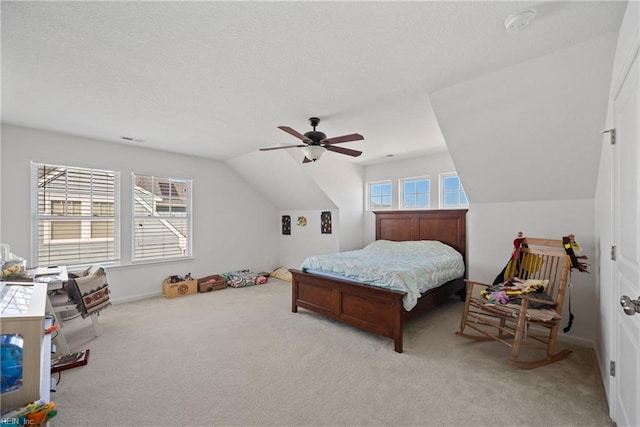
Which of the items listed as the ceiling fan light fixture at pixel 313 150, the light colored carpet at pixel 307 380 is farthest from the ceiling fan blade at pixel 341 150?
the light colored carpet at pixel 307 380

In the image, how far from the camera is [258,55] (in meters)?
2.02

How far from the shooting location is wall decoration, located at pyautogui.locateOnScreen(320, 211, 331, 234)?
5691 millimetres

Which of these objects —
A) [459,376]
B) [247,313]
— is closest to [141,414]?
[247,313]

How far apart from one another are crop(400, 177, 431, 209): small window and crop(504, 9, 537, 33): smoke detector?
3547 mm

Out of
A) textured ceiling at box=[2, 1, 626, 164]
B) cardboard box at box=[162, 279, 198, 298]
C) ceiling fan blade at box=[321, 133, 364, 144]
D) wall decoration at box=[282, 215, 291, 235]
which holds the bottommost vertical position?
cardboard box at box=[162, 279, 198, 298]

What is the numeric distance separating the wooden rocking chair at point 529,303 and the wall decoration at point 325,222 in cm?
310

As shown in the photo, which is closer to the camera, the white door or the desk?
the white door

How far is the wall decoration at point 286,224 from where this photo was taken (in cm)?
646

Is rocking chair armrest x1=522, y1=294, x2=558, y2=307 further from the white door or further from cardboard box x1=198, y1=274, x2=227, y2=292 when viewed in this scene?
cardboard box x1=198, y1=274, x2=227, y2=292

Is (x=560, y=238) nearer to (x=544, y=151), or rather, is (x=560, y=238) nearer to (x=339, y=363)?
(x=544, y=151)

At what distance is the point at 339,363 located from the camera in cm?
252

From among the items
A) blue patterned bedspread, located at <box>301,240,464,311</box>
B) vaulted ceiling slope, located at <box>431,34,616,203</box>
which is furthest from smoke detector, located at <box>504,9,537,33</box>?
blue patterned bedspread, located at <box>301,240,464,311</box>

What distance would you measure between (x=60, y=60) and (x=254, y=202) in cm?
420

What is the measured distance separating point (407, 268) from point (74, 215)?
15.1ft
